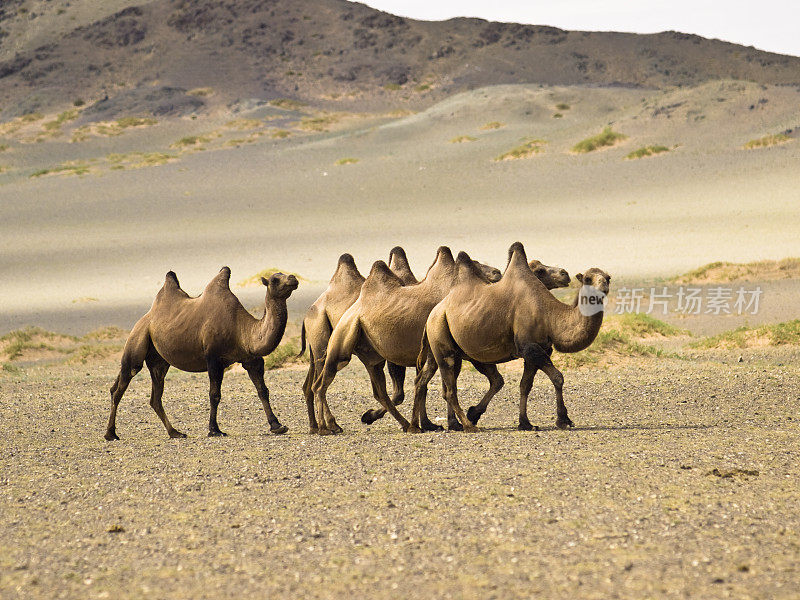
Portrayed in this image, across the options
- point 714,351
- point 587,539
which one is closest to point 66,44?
point 714,351

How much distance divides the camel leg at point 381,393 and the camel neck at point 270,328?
3.29 feet

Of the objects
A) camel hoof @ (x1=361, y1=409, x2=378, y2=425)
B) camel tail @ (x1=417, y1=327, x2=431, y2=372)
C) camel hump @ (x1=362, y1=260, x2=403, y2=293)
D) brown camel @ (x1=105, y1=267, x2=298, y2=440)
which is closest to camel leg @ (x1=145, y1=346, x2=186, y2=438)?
brown camel @ (x1=105, y1=267, x2=298, y2=440)

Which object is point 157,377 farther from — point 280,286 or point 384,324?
point 384,324

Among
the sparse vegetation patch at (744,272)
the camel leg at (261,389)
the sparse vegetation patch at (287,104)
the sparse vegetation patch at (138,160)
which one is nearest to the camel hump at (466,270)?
the camel leg at (261,389)

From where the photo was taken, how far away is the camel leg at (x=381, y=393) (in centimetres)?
1065

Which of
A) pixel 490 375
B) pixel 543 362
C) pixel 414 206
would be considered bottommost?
pixel 414 206

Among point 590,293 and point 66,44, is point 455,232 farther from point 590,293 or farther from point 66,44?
point 66,44

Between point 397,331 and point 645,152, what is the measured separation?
143 ft

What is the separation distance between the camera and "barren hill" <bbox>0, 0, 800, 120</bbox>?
334ft

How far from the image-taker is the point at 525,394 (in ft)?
33.4

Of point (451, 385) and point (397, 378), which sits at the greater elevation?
point (451, 385)

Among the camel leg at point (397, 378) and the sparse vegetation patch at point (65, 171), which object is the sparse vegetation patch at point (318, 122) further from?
the camel leg at point (397, 378)

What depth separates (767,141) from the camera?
50.4 metres

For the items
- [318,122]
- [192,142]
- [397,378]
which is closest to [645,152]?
[192,142]
